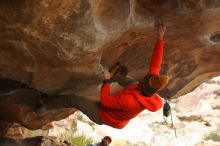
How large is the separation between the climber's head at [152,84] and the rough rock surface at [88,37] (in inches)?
29.9

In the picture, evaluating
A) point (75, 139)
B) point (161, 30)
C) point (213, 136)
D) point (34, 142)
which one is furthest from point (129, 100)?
→ point (213, 136)

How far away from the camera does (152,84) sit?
16.5ft

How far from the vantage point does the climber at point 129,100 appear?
5082mm

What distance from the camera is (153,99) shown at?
524 centimetres

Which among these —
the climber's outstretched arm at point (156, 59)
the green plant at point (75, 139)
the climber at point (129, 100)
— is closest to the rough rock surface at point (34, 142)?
the climber at point (129, 100)

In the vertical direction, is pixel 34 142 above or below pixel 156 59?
→ below

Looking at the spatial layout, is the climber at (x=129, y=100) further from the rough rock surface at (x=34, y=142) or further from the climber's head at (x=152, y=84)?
the rough rock surface at (x=34, y=142)

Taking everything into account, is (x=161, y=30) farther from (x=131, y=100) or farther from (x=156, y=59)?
(x=131, y=100)

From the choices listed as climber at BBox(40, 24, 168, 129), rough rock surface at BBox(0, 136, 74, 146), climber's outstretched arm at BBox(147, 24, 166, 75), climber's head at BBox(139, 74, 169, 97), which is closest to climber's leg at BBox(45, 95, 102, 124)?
climber at BBox(40, 24, 168, 129)

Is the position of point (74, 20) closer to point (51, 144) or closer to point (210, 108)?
point (51, 144)

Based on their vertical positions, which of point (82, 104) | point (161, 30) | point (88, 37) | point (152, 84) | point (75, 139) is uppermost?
point (88, 37)

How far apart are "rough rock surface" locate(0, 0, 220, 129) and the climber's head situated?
759 mm

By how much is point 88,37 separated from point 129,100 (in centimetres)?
102

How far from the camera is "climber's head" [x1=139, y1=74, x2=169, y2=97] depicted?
489 cm
